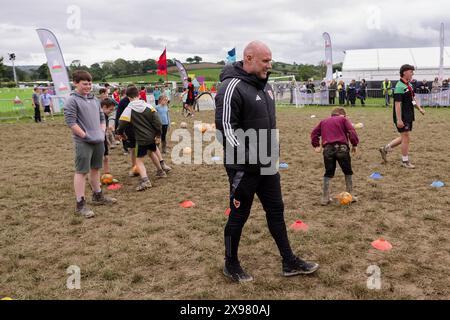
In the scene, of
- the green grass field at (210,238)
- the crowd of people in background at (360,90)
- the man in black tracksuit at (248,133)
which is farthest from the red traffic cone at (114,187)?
the crowd of people in background at (360,90)

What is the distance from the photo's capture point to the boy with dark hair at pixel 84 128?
5359 mm

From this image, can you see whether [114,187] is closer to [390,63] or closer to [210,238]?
[210,238]

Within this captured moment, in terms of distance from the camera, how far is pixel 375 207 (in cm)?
568

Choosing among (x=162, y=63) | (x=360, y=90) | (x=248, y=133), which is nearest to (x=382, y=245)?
(x=248, y=133)

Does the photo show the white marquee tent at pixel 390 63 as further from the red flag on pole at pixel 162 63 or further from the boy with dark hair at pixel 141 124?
the boy with dark hair at pixel 141 124

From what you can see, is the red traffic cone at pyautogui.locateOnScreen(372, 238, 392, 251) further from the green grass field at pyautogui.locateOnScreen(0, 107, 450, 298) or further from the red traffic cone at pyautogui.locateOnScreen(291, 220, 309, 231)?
the red traffic cone at pyautogui.locateOnScreen(291, 220, 309, 231)

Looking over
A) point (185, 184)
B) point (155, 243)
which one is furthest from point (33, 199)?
point (155, 243)

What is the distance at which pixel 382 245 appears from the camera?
432cm

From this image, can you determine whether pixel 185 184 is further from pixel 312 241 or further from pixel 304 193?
pixel 312 241

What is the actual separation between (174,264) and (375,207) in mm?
3238

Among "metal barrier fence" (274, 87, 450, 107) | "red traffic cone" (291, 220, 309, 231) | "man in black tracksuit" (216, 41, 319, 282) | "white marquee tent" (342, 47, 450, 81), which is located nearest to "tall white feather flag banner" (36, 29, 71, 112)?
"metal barrier fence" (274, 87, 450, 107)

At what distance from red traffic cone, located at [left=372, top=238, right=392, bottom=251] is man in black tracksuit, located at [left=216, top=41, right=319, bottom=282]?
1460mm

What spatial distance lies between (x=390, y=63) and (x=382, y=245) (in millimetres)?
35122

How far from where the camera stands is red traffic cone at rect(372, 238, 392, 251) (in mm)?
4285
